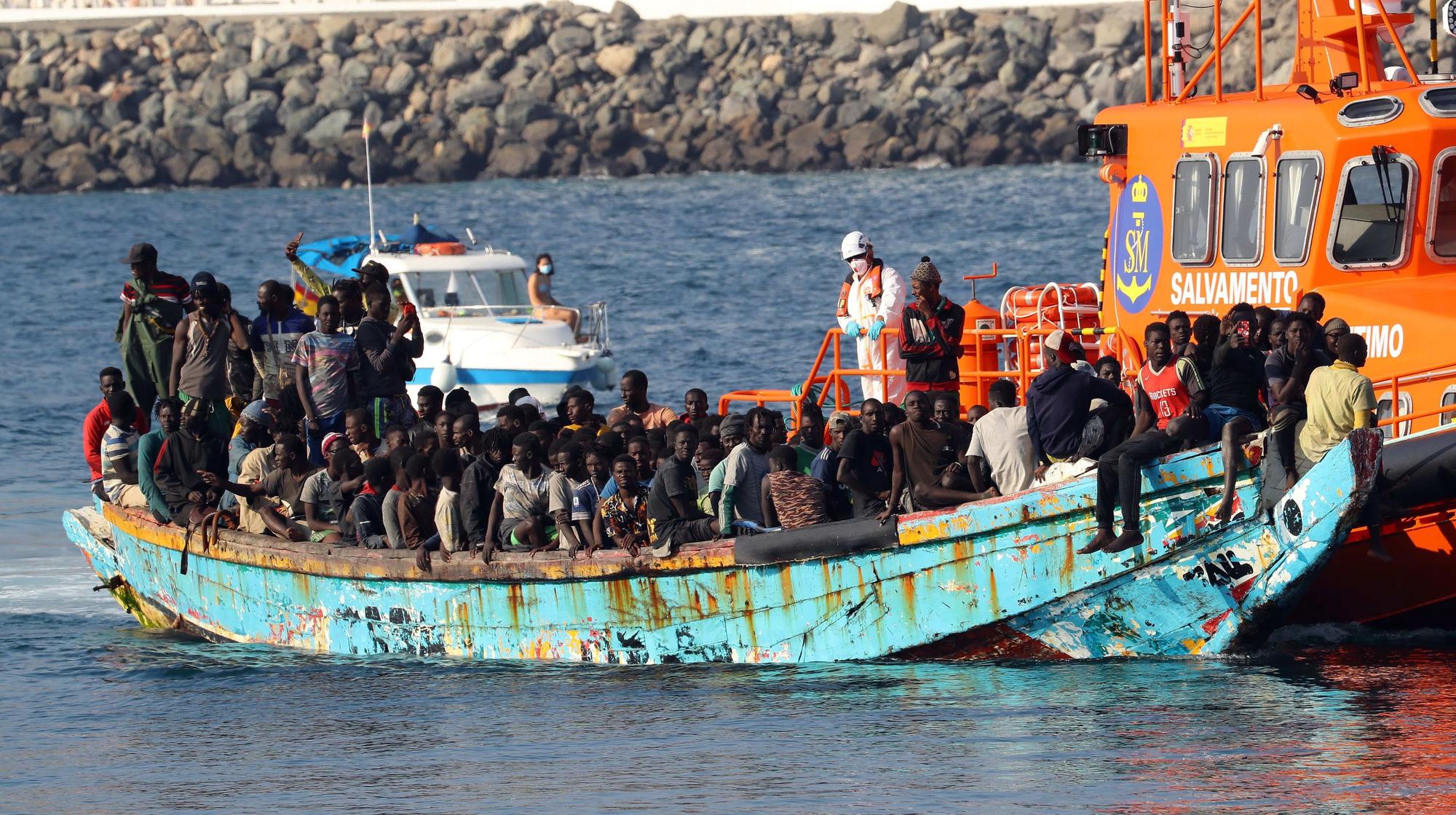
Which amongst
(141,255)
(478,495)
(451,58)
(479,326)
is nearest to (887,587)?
Result: (478,495)

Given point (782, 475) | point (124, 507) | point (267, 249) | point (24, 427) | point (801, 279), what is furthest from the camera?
point (267, 249)

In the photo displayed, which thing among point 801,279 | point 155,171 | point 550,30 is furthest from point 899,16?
point 801,279

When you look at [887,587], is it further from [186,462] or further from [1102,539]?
[186,462]

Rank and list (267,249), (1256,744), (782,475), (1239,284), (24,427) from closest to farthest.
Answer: (1256,744)
(782,475)
(1239,284)
(24,427)
(267,249)

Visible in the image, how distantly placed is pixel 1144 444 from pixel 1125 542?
555mm

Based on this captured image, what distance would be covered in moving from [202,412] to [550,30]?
237 ft

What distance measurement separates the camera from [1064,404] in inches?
506

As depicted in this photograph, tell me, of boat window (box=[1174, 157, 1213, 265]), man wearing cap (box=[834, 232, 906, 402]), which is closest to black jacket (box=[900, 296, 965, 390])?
man wearing cap (box=[834, 232, 906, 402])

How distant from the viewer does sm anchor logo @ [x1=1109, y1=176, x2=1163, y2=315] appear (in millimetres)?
15539

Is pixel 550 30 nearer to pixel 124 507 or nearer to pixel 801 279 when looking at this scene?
pixel 801 279

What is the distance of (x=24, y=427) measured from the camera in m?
30.7

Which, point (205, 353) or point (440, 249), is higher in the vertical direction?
point (440, 249)

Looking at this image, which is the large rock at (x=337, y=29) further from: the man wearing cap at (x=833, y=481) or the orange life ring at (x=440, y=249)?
the man wearing cap at (x=833, y=481)

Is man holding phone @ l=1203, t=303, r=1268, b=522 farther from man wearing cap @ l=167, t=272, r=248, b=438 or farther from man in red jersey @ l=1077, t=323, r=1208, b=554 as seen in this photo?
man wearing cap @ l=167, t=272, r=248, b=438
